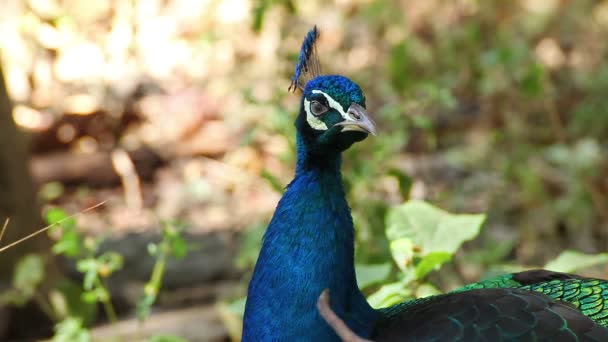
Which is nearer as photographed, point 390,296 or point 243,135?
point 390,296

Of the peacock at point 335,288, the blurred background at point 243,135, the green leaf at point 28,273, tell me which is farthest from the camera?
the blurred background at point 243,135

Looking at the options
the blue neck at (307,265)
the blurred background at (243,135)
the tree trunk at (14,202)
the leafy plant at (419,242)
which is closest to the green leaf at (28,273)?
the blurred background at (243,135)

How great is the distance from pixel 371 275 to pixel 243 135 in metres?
2.77

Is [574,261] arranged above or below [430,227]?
below

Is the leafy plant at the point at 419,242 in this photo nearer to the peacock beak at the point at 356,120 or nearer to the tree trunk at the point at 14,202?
the peacock beak at the point at 356,120

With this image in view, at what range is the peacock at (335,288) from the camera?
6.49ft

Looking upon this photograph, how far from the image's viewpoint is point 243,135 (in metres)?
5.38

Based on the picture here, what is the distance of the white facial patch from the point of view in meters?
2.14

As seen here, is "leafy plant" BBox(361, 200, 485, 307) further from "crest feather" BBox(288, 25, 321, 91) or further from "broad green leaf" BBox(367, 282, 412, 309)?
"crest feather" BBox(288, 25, 321, 91)

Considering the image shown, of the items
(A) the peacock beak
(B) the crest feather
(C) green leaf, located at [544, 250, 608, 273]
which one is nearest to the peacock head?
(A) the peacock beak

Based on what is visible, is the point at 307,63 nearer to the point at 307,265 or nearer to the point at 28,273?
the point at 307,265

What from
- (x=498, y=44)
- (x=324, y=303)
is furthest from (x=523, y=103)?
(x=324, y=303)

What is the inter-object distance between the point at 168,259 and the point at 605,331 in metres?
2.93

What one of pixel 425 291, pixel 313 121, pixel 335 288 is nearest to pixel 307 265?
pixel 335 288
